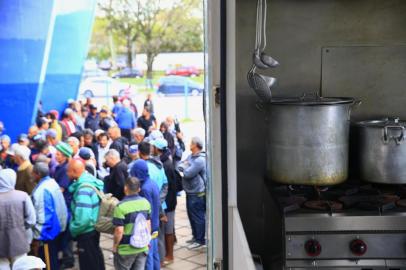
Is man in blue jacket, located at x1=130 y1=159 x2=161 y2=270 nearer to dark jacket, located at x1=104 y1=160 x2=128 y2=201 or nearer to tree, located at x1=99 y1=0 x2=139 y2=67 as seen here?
dark jacket, located at x1=104 y1=160 x2=128 y2=201

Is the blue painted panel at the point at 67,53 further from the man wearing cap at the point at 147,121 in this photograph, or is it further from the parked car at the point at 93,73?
the parked car at the point at 93,73

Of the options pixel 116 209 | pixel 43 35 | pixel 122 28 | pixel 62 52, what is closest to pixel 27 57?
pixel 43 35

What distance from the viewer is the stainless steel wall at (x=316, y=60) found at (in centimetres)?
160

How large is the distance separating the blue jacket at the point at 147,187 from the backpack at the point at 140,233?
216 mm

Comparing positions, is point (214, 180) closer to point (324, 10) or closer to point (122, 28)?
point (324, 10)

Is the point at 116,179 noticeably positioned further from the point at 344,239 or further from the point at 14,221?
the point at 344,239

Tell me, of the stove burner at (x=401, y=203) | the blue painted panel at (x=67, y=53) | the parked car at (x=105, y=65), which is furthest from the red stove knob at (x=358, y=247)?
the parked car at (x=105, y=65)

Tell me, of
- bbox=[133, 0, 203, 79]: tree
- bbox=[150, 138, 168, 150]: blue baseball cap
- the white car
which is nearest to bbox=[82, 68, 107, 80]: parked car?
the white car

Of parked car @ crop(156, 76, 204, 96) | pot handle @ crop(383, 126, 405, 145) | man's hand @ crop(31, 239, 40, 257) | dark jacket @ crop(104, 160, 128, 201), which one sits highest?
parked car @ crop(156, 76, 204, 96)

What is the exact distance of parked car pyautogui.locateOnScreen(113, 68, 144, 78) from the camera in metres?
11.6

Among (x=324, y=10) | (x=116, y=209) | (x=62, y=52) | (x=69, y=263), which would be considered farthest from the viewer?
(x=62, y=52)

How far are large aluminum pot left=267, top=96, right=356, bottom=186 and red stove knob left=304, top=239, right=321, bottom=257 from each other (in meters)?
0.24

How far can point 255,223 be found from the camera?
64.0 inches

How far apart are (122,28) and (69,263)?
Result: 8206 mm
